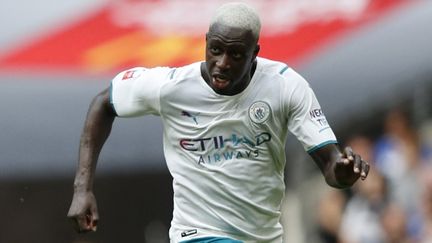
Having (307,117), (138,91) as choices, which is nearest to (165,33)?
(138,91)

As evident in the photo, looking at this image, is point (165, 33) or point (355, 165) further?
point (165, 33)

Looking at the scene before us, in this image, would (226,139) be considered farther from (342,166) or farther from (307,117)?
(342,166)

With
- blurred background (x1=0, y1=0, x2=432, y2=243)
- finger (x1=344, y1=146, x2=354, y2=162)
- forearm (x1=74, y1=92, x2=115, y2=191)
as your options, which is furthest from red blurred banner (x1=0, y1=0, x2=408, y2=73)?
finger (x1=344, y1=146, x2=354, y2=162)

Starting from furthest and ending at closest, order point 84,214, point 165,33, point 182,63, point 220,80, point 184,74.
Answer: point 165,33 → point 182,63 → point 184,74 → point 84,214 → point 220,80

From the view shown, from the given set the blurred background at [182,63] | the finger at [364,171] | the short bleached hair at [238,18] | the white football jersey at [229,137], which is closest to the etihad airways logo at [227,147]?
the white football jersey at [229,137]

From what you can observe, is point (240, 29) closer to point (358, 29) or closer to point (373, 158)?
point (373, 158)

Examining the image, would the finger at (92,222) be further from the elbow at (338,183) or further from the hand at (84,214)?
the elbow at (338,183)

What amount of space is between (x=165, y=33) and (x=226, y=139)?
8.36 m

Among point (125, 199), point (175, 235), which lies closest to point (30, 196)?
point (125, 199)

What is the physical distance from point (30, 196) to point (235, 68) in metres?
10.5

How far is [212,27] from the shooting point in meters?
9.53

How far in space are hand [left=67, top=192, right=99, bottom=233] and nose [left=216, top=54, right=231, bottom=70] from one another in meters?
1.17

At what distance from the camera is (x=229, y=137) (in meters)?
9.83

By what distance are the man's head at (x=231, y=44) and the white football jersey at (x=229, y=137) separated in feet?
0.79
